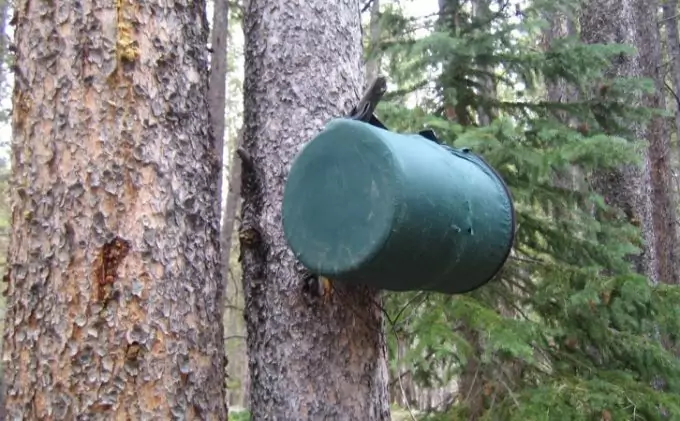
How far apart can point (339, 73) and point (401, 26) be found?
2981 mm

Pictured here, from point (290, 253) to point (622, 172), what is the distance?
434 centimetres

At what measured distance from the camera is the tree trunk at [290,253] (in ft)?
7.06

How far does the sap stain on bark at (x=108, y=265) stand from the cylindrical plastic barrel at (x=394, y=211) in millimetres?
500

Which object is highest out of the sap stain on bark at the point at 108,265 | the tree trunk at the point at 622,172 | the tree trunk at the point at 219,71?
the tree trunk at the point at 219,71

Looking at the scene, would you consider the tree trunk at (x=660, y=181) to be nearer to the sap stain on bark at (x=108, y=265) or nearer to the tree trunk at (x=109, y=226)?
the tree trunk at (x=109, y=226)

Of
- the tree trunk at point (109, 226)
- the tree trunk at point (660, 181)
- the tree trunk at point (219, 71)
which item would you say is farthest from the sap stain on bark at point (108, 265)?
the tree trunk at point (660, 181)

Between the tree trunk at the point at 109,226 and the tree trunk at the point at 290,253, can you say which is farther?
the tree trunk at the point at 290,253

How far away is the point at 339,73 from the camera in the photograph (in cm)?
244

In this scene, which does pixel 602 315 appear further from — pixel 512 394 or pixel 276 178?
pixel 276 178

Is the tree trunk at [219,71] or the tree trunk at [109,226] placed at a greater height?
the tree trunk at [219,71]

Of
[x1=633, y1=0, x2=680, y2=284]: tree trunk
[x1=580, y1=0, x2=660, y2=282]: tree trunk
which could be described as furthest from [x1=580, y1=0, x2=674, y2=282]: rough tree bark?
[x1=633, y1=0, x2=680, y2=284]: tree trunk

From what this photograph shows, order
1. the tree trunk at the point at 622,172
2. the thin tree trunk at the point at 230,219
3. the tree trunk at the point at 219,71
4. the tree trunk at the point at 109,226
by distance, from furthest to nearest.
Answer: the thin tree trunk at the point at 230,219 < the tree trunk at the point at 219,71 < the tree trunk at the point at 622,172 < the tree trunk at the point at 109,226

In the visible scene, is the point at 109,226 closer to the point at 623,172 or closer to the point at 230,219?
the point at 623,172

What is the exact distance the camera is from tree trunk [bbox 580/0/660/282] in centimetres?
567
